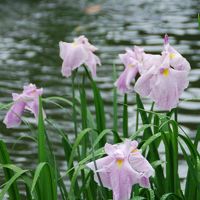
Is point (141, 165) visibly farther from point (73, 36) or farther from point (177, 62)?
point (73, 36)

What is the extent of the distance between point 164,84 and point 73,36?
6.17 metres

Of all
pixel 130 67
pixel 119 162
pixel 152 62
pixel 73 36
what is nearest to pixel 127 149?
pixel 119 162

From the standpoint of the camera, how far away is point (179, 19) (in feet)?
29.2

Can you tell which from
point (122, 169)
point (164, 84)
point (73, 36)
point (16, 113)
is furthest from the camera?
point (73, 36)

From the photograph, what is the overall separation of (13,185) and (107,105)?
289cm

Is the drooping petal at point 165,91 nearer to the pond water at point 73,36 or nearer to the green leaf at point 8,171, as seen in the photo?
the green leaf at point 8,171

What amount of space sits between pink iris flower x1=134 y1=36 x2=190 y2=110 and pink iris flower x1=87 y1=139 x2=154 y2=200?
0.66 feet

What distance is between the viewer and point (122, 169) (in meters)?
1.99

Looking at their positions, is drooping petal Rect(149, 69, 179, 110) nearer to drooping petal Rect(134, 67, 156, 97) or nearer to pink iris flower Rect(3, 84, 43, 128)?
drooping petal Rect(134, 67, 156, 97)

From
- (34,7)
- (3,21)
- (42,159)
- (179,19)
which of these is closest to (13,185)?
(42,159)

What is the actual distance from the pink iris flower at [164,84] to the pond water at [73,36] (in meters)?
1.59

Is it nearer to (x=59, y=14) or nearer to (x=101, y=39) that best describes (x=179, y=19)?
(x=101, y=39)

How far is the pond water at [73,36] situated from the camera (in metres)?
5.19

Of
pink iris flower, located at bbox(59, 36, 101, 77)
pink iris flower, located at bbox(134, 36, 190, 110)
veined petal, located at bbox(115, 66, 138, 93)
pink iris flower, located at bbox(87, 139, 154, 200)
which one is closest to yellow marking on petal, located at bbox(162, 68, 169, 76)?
pink iris flower, located at bbox(134, 36, 190, 110)
